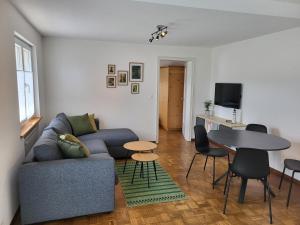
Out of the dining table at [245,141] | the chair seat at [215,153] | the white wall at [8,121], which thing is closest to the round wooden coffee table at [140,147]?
the chair seat at [215,153]

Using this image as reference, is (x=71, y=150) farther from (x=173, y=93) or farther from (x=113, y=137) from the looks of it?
(x=173, y=93)

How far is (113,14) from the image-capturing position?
2916 mm

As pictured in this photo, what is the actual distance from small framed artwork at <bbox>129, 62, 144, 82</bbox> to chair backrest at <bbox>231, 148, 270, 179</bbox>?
3217 millimetres

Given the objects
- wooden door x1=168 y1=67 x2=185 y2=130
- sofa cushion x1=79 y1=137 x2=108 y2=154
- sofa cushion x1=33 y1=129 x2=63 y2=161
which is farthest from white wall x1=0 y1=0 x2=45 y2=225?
wooden door x1=168 y1=67 x2=185 y2=130

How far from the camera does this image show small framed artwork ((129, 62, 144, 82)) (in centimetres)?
517

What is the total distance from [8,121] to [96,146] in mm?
1515

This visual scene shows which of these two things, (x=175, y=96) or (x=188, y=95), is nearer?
(x=188, y=95)

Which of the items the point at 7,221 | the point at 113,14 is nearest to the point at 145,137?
the point at 113,14

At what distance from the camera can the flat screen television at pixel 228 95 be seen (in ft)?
15.2

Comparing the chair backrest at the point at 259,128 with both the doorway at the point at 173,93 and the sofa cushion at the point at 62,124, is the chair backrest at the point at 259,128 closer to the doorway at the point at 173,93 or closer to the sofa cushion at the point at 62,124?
the doorway at the point at 173,93

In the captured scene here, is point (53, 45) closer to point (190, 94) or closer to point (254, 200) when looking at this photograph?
point (190, 94)

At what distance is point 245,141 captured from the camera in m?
2.84

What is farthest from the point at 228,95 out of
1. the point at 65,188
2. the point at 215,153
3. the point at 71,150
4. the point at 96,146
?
the point at 65,188

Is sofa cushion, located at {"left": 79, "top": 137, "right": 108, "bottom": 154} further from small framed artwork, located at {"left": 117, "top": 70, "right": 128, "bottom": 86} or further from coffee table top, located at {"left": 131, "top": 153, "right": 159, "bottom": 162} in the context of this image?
small framed artwork, located at {"left": 117, "top": 70, "right": 128, "bottom": 86}
